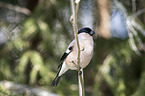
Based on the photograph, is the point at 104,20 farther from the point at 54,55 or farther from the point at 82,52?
the point at 82,52

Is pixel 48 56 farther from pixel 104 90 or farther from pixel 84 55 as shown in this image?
pixel 84 55

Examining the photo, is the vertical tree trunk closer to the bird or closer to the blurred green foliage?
the blurred green foliage

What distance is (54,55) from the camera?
2.70 m

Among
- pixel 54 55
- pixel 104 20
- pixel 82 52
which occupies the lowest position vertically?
pixel 82 52

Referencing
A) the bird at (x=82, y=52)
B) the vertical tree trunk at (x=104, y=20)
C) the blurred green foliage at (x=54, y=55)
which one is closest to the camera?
the bird at (x=82, y=52)

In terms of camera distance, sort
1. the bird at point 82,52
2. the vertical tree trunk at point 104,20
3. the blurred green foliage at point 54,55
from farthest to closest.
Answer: the vertical tree trunk at point 104,20, the blurred green foliage at point 54,55, the bird at point 82,52

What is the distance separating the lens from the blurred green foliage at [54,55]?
2.49 metres

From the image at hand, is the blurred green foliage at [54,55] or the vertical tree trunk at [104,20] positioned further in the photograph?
the vertical tree trunk at [104,20]

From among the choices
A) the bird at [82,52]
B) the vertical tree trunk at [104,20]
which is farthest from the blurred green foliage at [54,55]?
the bird at [82,52]

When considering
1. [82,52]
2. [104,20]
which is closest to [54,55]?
[104,20]

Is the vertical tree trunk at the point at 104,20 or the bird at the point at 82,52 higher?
the vertical tree trunk at the point at 104,20

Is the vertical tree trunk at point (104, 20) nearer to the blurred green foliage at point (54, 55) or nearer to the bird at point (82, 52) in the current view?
the blurred green foliage at point (54, 55)

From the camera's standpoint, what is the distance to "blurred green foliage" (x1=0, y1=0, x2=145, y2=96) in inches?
98.1

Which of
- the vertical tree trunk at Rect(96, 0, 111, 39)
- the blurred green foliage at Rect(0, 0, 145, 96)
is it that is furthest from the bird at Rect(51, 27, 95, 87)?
the vertical tree trunk at Rect(96, 0, 111, 39)
